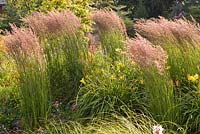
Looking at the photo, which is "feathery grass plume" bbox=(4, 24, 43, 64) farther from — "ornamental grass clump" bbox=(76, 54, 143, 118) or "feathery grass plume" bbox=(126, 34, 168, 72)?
"feathery grass plume" bbox=(126, 34, 168, 72)

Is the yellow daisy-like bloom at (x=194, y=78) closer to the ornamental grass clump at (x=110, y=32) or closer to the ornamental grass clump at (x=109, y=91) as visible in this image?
the ornamental grass clump at (x=109, y=91)

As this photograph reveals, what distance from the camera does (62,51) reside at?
18.3ft

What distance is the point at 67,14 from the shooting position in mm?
5555

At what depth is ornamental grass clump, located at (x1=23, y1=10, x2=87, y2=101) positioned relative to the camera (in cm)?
543

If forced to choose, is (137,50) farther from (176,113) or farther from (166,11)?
(166,11)

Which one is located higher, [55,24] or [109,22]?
[55,24]

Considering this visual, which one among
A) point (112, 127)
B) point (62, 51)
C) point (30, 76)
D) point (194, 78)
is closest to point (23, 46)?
point (30, 76)

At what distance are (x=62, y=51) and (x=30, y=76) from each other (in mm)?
1138

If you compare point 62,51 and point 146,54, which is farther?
point 62,51

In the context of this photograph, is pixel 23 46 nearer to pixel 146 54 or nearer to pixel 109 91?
pixel 109 91

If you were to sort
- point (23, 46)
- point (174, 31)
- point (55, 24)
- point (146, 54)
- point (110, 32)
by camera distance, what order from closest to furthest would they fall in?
point (146, 54)
point (23, 46)
point (174, 31)
point (55, 24)
point (110, 32)

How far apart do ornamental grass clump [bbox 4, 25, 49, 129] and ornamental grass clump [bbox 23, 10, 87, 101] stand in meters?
0.78

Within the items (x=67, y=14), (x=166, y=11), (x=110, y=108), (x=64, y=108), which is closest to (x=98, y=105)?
(x=110, y=108)

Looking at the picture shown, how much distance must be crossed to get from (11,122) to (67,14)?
1.56 metres
